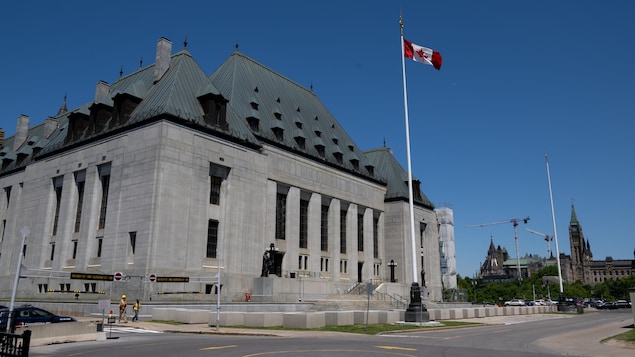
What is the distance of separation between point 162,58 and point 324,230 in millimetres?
28060

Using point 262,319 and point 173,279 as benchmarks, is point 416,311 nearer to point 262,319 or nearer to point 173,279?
point 262,319

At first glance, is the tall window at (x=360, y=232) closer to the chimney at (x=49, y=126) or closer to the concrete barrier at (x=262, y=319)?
the concrete barrier at (x=262, y=319)

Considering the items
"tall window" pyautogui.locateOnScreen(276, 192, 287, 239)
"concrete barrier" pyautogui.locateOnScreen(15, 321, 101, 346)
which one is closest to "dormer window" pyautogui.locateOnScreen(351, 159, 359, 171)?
"tall window" pyautogui.locateOnScreen(276, 192, 287, 239)

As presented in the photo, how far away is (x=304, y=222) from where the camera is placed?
202ft

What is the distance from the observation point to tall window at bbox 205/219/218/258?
1865 inches

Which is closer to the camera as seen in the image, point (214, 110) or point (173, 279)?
point (173, 279)

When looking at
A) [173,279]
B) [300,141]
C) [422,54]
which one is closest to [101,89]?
[300,141]

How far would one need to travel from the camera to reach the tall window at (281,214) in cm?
5734

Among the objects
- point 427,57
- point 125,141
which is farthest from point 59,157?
point 427,57

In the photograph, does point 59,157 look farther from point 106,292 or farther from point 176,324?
point 176,324

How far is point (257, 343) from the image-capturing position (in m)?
20.0

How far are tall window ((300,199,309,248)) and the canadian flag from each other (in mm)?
28725

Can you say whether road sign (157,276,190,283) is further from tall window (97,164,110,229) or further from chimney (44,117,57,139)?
chimney (44,117,57,139)

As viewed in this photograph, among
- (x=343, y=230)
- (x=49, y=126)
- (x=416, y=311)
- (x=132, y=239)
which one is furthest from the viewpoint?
(x=343, y=230)
